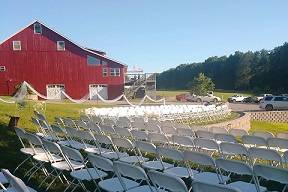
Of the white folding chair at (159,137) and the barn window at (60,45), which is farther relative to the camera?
the barn window at (60,45)

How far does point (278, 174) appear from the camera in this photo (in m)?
4.49

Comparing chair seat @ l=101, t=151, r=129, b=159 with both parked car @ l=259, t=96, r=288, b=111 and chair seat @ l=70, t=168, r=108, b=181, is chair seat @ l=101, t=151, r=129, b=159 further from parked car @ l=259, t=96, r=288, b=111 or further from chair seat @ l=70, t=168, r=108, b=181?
parked car @ l=259, t=96, r=288, b=111

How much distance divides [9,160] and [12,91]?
34246 millimetres

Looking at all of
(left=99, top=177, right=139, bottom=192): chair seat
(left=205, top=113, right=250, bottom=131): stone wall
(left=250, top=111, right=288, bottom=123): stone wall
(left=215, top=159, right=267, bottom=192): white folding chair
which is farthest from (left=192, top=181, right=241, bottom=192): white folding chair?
(left=250, top=111, right=288, bottom=123): stone wall

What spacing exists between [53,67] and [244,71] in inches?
2317

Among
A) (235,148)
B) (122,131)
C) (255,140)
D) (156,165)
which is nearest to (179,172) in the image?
(156,165)

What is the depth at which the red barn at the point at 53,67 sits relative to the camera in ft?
136

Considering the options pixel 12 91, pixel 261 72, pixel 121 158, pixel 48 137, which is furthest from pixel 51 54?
pixel 261 72

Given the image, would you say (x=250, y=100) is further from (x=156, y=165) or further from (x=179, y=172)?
(x=179, y=172)

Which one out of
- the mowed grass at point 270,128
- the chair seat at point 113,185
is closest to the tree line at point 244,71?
the mowed grass at point 270,128

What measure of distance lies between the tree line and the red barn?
98.4 feet

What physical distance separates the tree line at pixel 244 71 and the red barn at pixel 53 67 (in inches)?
1180

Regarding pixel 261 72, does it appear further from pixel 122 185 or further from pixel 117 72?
pixel 122 185

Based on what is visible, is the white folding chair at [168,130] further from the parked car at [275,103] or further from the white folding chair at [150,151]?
the parked car at [275,103]
